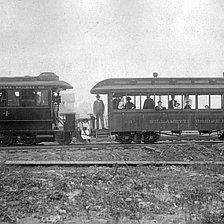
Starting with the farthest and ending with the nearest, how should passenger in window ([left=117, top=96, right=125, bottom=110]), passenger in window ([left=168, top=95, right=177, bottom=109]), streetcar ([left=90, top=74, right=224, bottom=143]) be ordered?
1. passenger in window ([left=168, top=95, right=177, bottom=109])
2. passenger in window ([left=117, top=96, right=125, bottom=110])
3. streetcar ([left=90, top=74, right=224, bottom=143])

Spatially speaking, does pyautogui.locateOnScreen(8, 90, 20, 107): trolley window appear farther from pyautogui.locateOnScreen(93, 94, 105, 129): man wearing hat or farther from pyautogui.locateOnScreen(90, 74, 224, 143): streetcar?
pyautogui.locateOnScreen(93, 94, 105, 129): man wearing hat

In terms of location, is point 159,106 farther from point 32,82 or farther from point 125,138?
point 32,82

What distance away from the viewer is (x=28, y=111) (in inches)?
551

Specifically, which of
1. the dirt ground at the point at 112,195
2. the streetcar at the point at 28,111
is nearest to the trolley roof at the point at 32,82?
the streetcar at the point at 28,111

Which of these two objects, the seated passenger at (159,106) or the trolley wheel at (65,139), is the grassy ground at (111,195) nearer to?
the trolley wheel at (65,139)

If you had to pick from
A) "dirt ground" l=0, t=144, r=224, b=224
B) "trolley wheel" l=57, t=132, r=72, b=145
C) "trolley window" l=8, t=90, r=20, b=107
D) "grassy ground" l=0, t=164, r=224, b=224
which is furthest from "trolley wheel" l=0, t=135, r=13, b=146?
"grassy ground" l=0, t=164, r=224, b=224

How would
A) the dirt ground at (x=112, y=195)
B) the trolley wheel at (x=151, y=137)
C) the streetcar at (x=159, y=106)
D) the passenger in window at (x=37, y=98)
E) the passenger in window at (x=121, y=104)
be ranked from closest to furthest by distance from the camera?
the dirt ground at (x=112, y=195) → the passenger in window at (x=37, y=98) → the streetcar at (x=159, y=106) → the passenger in window at (x=121, y=104) → the trolley wheel at (x=151, y=137)

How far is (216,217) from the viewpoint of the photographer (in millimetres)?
4938

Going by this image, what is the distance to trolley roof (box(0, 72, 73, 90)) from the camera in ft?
45.7

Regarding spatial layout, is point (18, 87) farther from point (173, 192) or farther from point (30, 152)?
point (173, 192)

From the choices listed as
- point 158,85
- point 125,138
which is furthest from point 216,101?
point 125,138

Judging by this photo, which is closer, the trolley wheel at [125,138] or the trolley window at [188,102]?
the trolley wheel at [125,138]

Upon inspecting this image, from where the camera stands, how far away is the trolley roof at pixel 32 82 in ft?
45.7

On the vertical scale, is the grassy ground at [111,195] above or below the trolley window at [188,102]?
below
